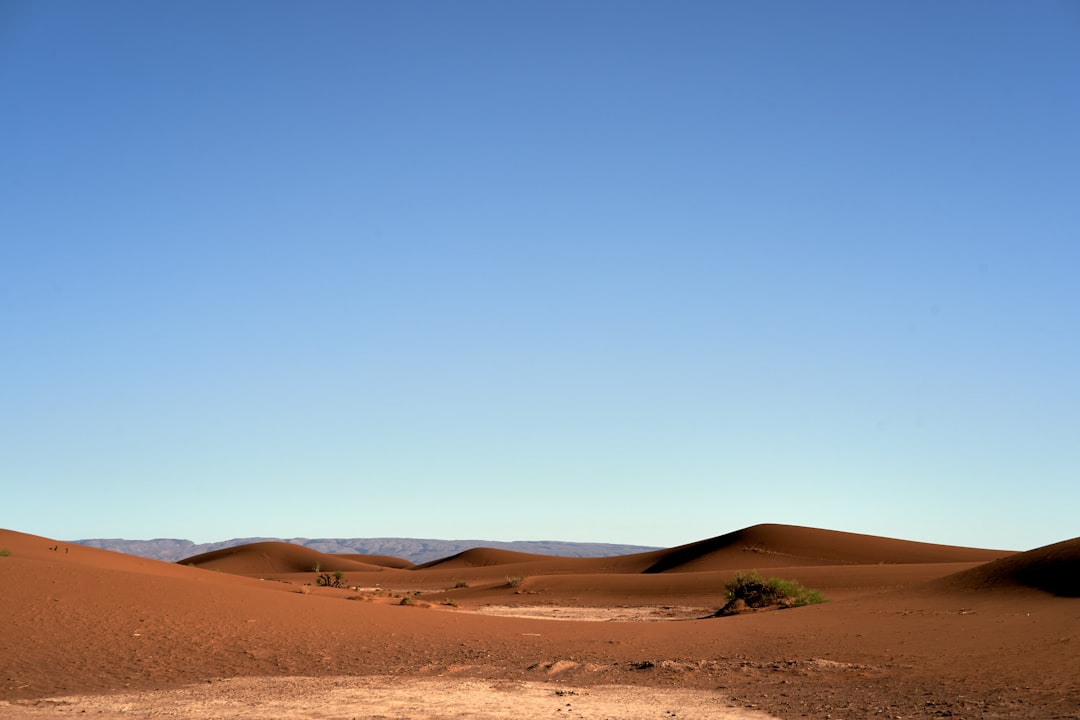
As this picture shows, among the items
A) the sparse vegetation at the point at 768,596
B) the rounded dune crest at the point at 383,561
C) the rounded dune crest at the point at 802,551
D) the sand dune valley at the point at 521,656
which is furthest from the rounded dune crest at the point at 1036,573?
the rounded dune crest at the point at 383,561

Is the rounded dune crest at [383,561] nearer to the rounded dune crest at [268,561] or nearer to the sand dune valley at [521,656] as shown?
the rounded dune crest at [268,561]

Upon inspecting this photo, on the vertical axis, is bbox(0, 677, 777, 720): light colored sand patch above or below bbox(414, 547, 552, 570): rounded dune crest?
below

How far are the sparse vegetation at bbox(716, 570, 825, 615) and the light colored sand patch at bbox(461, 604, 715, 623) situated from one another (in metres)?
2.14

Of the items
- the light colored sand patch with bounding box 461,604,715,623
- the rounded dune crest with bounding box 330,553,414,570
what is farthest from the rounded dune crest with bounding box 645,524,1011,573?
the rounded dune crest with bounding box 330,553,414,570

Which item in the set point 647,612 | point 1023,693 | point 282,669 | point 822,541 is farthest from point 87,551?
point 822,541

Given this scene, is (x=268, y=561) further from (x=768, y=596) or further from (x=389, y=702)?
(x=389, y=702)

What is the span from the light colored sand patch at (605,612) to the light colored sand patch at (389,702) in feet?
66.5

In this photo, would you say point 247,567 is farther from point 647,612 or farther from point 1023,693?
point 1023,693

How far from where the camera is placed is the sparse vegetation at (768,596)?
109 feet

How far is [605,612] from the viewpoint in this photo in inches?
1580

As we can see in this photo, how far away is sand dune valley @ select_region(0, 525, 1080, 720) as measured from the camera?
13.9 m

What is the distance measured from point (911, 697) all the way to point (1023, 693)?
155 cm

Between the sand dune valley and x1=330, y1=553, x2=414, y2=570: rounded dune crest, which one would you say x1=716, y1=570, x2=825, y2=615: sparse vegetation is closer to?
the sand dune valley

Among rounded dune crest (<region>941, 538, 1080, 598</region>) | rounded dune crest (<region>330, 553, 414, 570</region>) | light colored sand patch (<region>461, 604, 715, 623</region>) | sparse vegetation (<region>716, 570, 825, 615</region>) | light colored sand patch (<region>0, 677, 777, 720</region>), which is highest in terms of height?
rounded dune crest (<region>330, 553, 414, 570</region>)
